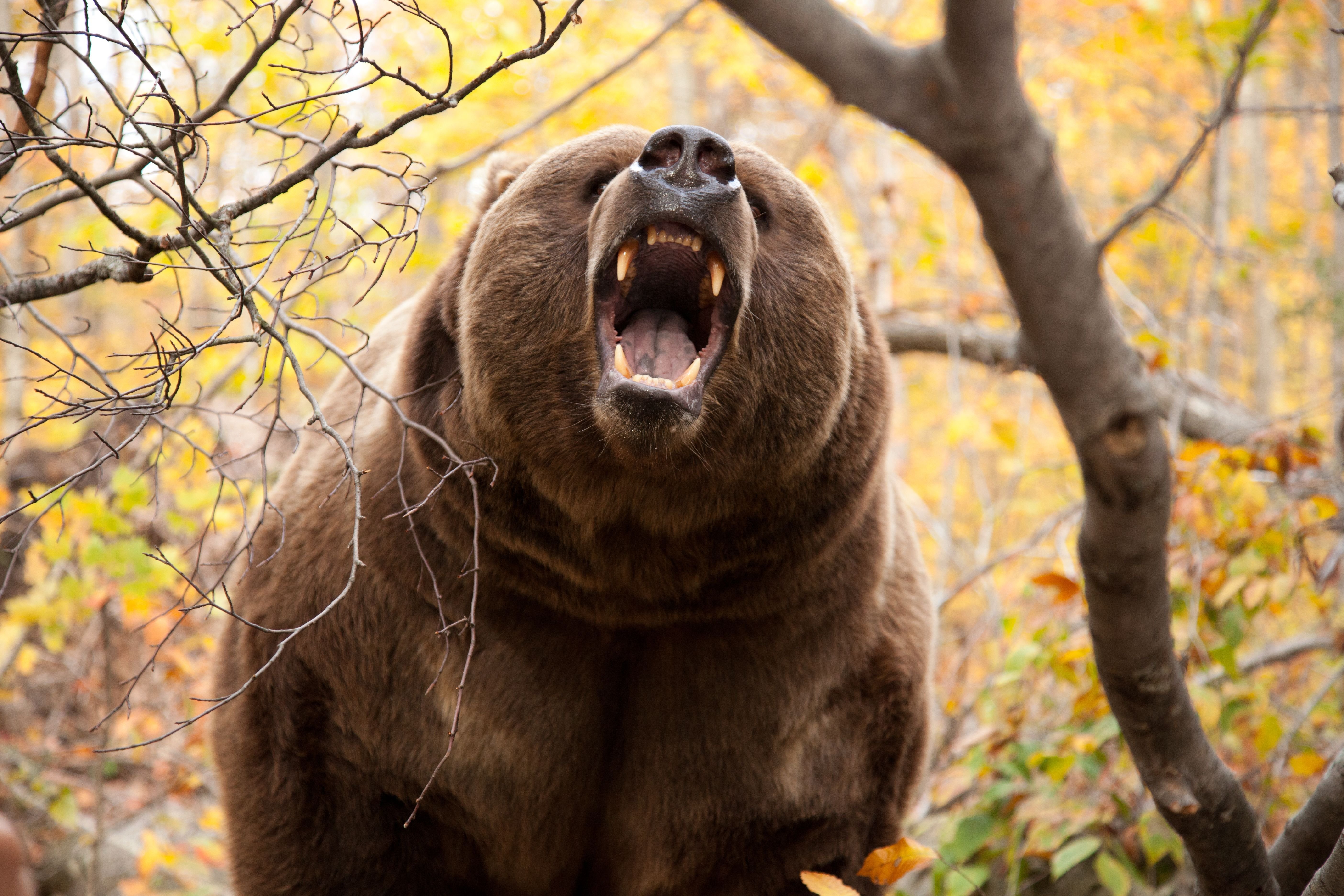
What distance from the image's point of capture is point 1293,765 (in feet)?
12.9

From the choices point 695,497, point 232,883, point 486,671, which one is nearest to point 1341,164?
point 695,497

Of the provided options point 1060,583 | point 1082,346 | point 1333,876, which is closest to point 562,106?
point 1060,583

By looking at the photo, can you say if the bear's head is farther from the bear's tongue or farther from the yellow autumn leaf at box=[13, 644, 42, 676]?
the yellow autumn leaf at box=[13, 644, 42, 676]

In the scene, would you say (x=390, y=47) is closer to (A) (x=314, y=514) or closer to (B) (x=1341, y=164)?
(A) (x=314, y=514)

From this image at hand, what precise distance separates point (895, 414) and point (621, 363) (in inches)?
44.1

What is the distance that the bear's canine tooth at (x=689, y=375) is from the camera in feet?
8.98

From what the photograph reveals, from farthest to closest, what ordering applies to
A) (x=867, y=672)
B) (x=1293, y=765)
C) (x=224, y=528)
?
(x=224, y=528)
(x=1293, y=765)
(x=867, y=672)

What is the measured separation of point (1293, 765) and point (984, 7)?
348 centimetres

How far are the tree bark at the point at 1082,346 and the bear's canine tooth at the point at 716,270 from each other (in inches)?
43.0

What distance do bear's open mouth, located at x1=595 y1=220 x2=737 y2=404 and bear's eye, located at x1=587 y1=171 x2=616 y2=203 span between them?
25cm

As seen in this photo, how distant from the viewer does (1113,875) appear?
3.98 meters

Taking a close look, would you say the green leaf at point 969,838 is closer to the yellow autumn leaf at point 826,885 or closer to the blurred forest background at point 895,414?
the blurred forest background at point 895,414

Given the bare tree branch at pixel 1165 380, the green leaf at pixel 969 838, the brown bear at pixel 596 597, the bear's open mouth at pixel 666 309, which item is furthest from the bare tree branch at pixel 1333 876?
the bare tree branch at pixel 1165 380

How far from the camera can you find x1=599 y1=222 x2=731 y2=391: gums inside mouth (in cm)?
288
